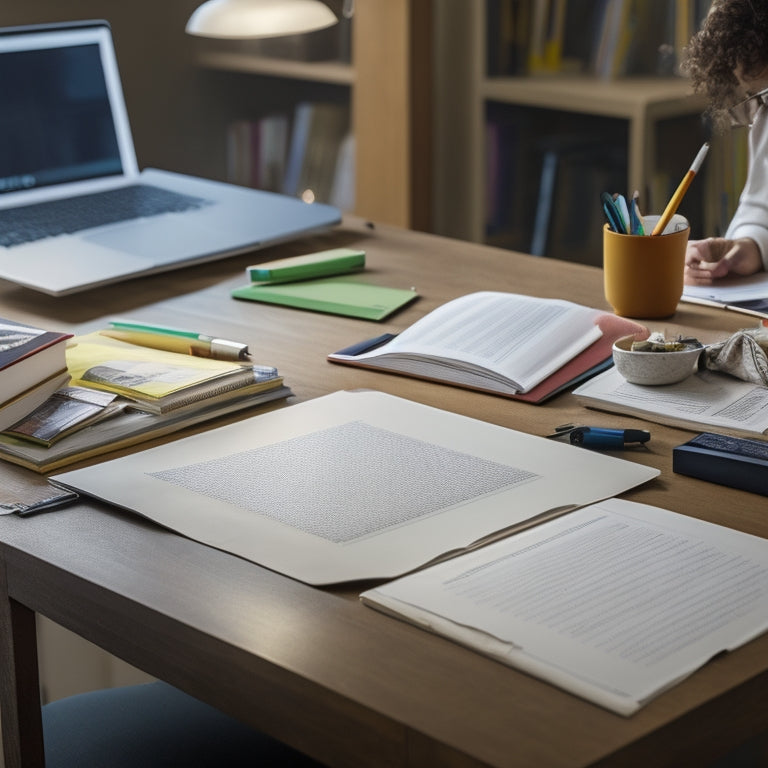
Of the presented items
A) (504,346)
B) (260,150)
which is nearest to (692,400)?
(504,346)

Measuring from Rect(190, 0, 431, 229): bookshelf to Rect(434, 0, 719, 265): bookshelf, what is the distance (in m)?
0.07

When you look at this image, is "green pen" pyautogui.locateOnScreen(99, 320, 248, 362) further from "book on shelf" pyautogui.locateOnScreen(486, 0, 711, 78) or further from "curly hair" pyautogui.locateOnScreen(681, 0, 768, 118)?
"book on shelf" pyautogui.locateOnScreen(486, 0, 711, 78)

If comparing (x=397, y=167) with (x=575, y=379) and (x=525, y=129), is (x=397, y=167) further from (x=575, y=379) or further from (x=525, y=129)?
(x=575, y=379)

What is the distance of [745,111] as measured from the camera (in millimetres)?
1562

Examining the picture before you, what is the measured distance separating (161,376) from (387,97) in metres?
1.95

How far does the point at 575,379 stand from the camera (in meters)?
1.20

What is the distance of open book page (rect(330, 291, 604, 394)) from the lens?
120 centimetres

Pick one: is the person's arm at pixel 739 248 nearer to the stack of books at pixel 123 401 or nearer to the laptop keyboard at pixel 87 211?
the stack of books at pixel 123 401

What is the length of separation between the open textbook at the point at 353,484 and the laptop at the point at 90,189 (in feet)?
1.90

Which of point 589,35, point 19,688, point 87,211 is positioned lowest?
point 19,688

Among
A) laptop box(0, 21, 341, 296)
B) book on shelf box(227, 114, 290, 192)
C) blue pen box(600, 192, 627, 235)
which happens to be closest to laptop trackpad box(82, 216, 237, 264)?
laptop box(0, 21, 341, 296)

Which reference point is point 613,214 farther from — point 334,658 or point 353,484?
point 334,658

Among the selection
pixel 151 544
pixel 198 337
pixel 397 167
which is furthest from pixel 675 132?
pixel 151 544

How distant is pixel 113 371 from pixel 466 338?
0.37m
